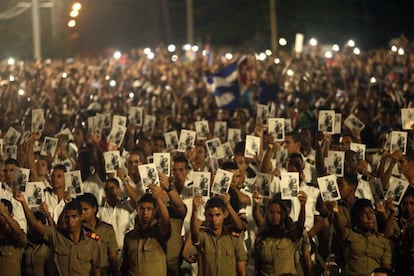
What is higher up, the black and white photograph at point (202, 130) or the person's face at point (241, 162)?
the black and white photograph at point (202, 130)

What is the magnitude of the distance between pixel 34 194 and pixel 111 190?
832 mm

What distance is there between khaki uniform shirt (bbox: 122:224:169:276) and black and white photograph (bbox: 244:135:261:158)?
8.68ft

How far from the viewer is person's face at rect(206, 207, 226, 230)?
31.3 ft

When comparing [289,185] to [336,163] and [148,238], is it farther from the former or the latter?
[148,238]

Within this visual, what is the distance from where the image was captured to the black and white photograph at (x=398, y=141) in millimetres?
12037

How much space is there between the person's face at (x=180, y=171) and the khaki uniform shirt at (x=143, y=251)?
1299 millimetres

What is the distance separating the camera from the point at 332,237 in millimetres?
10258

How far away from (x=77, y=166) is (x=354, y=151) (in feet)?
10.00

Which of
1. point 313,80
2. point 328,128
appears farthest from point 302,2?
point 328,128

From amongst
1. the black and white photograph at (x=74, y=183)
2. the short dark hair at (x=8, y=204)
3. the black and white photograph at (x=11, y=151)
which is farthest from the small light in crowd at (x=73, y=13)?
the short dark hair at (x=8, y=204)

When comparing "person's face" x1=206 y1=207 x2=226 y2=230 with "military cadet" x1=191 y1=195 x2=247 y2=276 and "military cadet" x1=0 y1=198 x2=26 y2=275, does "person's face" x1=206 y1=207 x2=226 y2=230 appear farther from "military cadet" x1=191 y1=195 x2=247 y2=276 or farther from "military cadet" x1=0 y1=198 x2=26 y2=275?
"military cadet" x1=0 y1=198 x2=26 y2=275

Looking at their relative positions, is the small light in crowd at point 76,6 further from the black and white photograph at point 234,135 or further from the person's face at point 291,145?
the person's face at point 291,145

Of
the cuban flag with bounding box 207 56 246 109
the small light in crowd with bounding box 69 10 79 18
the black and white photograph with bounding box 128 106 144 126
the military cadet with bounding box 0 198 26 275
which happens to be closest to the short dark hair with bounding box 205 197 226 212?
the military cadet with bounding box 0 198 26 275

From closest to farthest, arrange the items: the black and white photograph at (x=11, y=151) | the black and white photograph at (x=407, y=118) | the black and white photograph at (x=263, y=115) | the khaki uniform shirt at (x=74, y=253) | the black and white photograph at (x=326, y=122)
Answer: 1. the khaki uniform shirt at (x=74, y=253)
2. the black and white photograph at (x=326, y=122)
3. the black and white photograph at (x=407, y=118)
4. the black and white photograph at (x=11, y=151)
5. the black and white photograph at (x=263, y=115)
